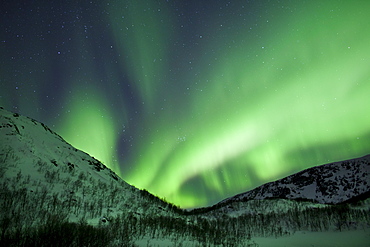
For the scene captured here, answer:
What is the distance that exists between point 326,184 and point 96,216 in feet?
396

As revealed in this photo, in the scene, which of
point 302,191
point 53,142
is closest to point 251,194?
point 302,191

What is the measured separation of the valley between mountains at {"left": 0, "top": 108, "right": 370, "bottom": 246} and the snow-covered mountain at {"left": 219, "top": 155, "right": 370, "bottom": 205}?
66901 mm

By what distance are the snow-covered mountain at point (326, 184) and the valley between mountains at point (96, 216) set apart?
66.9 metres

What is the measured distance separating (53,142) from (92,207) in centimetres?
1444

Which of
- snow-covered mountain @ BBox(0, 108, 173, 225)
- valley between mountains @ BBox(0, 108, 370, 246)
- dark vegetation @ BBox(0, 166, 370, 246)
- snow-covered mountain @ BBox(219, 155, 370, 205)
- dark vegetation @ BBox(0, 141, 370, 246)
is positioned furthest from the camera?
snow-covered mountain @ BBox(219, 155, 370, 205)

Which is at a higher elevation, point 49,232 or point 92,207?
point 92,207

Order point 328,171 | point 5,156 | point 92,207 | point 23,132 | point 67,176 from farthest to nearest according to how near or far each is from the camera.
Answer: point 328,171 → point 23,132 → point 67,176 → point 5,156 → point 92,207

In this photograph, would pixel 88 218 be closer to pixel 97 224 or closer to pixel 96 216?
pixel 96 216

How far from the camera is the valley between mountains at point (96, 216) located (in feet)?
22.0

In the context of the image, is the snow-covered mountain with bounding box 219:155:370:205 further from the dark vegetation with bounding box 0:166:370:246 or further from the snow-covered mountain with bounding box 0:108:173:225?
the snow-covered mountain with bounding box 0:108:173:225

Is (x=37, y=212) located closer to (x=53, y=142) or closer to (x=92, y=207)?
(x=92, y=207)

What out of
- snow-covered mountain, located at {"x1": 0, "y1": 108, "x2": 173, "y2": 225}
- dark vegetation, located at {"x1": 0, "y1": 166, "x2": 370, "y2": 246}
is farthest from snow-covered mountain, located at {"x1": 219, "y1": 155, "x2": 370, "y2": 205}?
snow-covered mountain, located at {"x1": 0, "y1": 108, "x2": 173, "y2": 225}

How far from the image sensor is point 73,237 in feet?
17.4

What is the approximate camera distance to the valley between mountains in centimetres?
671
